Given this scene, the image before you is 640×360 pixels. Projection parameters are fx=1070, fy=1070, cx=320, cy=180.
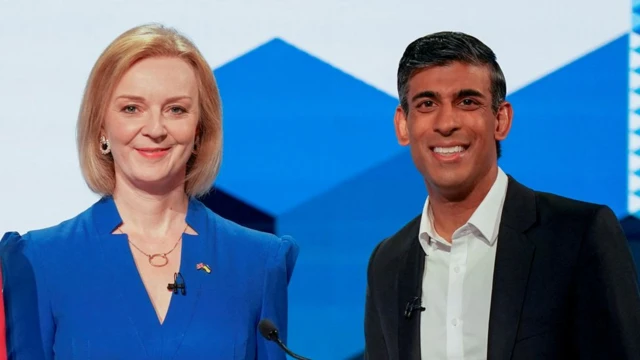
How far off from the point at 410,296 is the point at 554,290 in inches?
16.0

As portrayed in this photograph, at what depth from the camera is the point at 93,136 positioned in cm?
317

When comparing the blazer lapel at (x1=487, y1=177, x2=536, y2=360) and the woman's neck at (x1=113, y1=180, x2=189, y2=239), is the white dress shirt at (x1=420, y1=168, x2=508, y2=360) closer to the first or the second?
the blazer lapel at (x1=487, y1=177, x2=536, y2=360)

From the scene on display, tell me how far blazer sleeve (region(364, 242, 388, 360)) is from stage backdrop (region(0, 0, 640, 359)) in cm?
119

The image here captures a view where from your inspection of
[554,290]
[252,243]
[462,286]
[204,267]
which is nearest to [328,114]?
[252,243]

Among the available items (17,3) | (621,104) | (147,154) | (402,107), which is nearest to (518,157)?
(621,104)

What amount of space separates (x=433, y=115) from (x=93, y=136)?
101 cm

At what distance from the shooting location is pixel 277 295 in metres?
3.21

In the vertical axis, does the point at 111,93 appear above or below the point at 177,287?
above

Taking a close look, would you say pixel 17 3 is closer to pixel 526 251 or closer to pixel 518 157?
pixel 518 157

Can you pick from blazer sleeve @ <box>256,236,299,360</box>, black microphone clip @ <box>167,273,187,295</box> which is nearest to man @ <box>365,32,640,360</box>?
blazer sleeve @ <box>256,236,299,360</box>

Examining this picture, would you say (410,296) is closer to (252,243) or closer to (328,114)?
(252,243)

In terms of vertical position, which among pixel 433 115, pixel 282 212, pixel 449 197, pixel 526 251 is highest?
pixel 282 212

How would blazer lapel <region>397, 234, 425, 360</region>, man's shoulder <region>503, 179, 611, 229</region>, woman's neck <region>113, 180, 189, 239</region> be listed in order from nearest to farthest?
man's shoulder <region>503, 179, 611, 229</region>
blazer lapel <region>397, 234, 425, 360</region>
woman's neck <region>113, 180, 189, 239</region>

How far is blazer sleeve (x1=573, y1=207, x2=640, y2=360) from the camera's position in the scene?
258 cm
